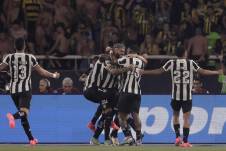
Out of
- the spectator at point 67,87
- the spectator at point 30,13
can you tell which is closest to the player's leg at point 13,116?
the spectator at point 67,87

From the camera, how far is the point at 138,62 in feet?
60.9

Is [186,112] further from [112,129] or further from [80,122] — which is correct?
[80,122]

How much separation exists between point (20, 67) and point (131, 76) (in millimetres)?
2465

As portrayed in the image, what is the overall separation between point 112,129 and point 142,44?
524 cm

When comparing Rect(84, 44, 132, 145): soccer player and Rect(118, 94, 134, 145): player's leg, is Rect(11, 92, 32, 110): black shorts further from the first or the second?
Rect(118, 94, 134, 145): player's leg

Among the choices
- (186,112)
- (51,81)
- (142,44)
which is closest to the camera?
(186,112)

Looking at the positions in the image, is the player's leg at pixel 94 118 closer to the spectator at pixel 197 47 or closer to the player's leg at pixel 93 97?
the player's leg at pixel 93 97

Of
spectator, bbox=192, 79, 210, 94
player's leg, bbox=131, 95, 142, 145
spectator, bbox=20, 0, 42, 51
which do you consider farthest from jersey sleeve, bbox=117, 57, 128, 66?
spectator, bbox=20, 0, 42, 51

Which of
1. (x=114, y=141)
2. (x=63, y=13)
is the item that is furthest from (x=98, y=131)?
(x=63, y=13)

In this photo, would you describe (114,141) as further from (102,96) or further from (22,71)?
(22,71)

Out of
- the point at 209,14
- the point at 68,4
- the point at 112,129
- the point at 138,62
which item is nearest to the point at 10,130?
the point at 112,129

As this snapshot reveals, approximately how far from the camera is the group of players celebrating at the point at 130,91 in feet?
60.6

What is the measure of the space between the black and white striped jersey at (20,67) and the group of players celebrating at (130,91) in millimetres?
1847

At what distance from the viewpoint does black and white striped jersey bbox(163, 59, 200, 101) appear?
18.5m
